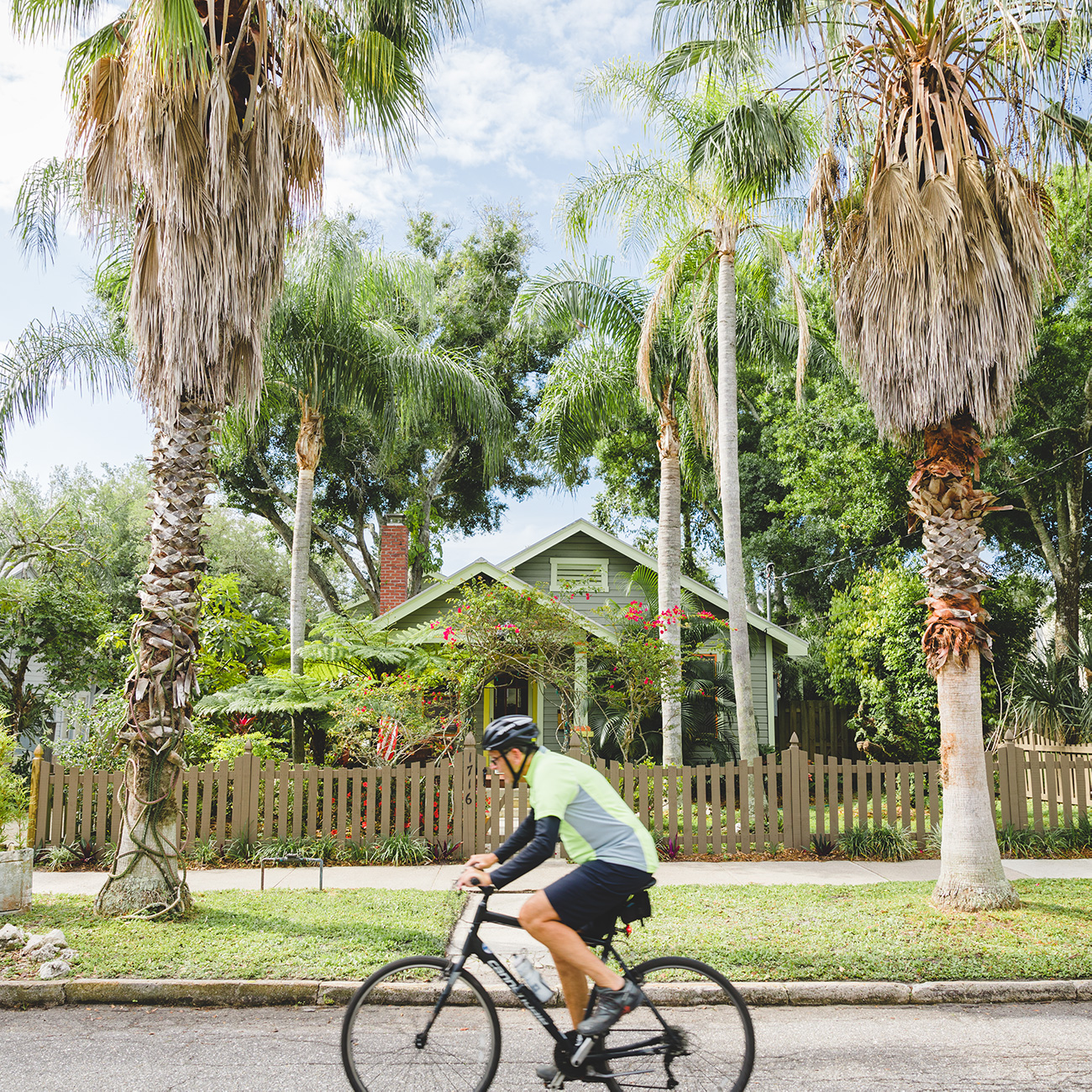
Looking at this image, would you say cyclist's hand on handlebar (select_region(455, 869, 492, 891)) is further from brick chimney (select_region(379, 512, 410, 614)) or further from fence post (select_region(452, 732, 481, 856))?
brick chimney (select_region(379, 512, 410, 614))

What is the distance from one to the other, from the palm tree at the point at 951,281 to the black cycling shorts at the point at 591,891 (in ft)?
17.2

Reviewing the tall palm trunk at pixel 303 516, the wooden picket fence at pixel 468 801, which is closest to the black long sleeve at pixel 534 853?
the wooden picket fence at pixel 468 801

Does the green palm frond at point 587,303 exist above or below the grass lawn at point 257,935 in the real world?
above

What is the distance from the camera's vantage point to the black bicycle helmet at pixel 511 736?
4281 mm

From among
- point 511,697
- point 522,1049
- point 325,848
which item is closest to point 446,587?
point 511,697

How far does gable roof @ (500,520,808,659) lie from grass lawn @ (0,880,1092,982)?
31.4 ft

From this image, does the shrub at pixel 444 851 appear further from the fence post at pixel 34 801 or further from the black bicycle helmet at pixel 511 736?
the black bicycle helmet at pixel 511 736

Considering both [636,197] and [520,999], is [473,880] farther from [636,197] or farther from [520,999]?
[636,197]

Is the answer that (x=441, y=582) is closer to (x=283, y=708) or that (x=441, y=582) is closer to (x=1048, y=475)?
(x=283, y=708)

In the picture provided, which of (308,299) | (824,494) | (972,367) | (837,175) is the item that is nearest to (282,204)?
(837,175)

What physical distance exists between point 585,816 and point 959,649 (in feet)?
17.9

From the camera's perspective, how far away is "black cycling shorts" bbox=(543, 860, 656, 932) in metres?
4.09

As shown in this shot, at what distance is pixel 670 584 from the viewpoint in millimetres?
15133

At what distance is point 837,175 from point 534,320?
6.59m
